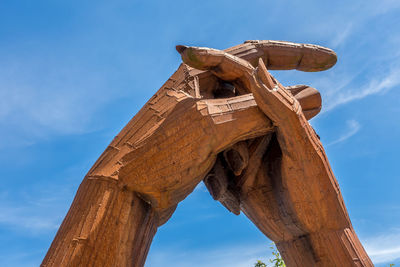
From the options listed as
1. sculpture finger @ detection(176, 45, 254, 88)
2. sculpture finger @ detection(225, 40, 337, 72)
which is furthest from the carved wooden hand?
sculpture finger @ detection(225, 40, 337, 72)

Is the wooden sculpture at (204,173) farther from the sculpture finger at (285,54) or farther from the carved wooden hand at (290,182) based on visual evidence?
the sculpture finger at (285,54)

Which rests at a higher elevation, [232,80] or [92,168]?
[232,80]

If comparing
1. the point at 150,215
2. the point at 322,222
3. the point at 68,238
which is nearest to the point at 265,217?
the point at 322,222

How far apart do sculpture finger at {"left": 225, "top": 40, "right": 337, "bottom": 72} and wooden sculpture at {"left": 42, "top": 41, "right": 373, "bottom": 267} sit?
551 mm

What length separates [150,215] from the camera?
3.92 metres

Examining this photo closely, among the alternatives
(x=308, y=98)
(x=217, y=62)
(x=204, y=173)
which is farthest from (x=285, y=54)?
(x=204, y=173)

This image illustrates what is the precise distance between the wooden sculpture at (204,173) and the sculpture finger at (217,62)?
0.01 metres

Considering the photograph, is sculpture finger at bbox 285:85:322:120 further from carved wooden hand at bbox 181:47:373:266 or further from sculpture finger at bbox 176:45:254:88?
sculpture finger at bbox 176:45:254:88

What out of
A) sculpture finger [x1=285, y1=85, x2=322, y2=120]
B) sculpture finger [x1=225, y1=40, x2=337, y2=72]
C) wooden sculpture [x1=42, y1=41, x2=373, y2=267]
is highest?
sculpture finger [x1=225, y1=40, x2=337, y2=72]

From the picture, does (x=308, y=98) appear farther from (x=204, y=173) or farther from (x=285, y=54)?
(x=204, y=173)

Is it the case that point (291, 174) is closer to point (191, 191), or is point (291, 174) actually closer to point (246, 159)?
point (246, 159)

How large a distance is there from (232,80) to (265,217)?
5.61 ft

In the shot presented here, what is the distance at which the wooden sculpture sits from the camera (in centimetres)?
355

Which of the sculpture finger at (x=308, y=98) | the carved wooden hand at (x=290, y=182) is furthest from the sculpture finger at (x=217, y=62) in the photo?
the sculpture finger at (x=308, y=98)
